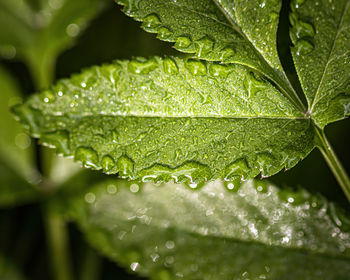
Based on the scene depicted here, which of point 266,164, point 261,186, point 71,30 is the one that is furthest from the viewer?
point 71,30

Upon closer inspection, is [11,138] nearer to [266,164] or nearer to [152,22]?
[152,22]

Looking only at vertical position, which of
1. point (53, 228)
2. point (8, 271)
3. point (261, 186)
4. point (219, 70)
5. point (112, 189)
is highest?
point (219, 70)

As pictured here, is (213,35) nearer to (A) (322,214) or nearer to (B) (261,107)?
(B) (261,107)

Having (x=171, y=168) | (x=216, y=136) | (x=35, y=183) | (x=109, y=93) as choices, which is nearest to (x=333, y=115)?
(x=216, y=136)

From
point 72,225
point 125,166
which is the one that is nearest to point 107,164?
point 125,166

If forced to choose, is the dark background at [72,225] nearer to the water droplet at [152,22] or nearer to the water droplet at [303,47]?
the water droplet at [303,47]

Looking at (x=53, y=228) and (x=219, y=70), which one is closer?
(x=219, y=70)

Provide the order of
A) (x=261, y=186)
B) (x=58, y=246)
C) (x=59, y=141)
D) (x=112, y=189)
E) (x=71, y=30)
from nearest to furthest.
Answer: (x=59, y=141) → (x=261, y=186) → (x=112, y=189) → (x=58, y=246) → (x=71, y=30)

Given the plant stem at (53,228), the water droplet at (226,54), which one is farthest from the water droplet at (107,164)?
the plant stem at (53,228)
